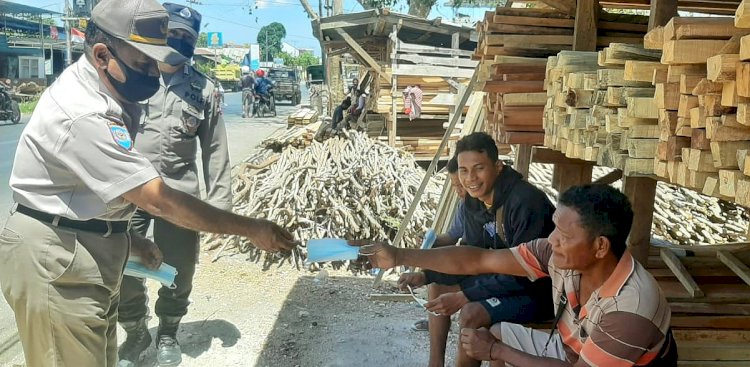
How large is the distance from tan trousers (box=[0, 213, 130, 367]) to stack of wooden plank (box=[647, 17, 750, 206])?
6.92 ft

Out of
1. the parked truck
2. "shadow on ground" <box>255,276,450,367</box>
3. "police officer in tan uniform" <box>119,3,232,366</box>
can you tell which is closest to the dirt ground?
"shadow on ground" <box>255,276,450,367</box>

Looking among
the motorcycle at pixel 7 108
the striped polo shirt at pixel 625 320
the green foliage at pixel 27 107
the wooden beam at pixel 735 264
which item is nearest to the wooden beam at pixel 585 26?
the wooden beam at pixel 735 264

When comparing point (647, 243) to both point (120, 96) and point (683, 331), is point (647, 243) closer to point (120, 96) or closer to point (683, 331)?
point (683, 331)

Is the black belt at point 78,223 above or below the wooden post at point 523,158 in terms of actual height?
below

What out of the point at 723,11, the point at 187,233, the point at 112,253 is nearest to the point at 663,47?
the point at 112,253

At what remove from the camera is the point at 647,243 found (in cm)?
399

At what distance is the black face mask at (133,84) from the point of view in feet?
7.71

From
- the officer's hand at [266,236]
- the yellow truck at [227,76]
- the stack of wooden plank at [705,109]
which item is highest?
the yellow truck at [227,76]

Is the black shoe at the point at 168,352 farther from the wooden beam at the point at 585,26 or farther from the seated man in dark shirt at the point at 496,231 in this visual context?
the wooden beam at the point at 585,26

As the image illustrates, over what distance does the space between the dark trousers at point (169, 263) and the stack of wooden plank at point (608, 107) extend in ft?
7.92

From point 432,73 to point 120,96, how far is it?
9534mm

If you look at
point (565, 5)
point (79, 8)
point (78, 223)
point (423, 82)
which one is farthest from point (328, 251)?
point (79, 8)

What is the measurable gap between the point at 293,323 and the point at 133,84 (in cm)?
315

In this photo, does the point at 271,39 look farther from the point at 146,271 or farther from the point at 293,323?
the point at 146,271
